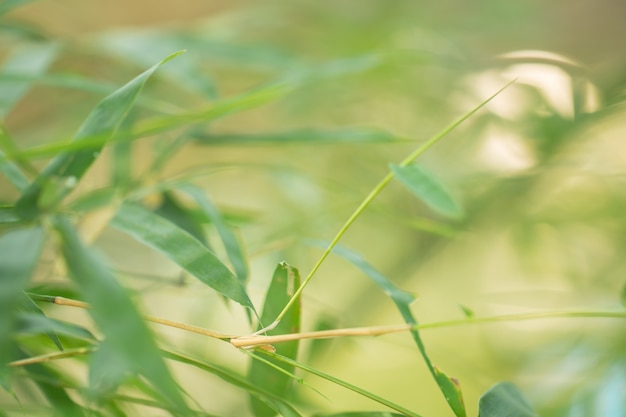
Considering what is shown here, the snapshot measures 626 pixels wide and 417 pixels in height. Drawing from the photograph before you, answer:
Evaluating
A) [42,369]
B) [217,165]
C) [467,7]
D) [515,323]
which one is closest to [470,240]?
[515,323]

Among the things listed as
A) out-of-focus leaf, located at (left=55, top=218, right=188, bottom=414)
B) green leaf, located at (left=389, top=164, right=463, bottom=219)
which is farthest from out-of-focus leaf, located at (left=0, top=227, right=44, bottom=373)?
green leaf, located at (left=389, top=164, right=463, bottom=219)

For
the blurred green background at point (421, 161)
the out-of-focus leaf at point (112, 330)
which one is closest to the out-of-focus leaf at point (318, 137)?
the blurred green background at point (421, 161)

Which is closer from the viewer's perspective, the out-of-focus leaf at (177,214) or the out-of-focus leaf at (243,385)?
the out-of-focus leaf at (243,385)

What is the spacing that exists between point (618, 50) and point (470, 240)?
391 millimetres

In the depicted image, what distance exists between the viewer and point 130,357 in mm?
184

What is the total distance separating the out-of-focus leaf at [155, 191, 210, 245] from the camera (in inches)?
15.7

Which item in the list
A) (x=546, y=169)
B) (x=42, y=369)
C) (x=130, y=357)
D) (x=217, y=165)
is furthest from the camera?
(x=546, y=169)

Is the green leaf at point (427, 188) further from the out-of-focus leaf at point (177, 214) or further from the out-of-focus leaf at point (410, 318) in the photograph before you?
the out-of-focus leaf at point (177, 214)

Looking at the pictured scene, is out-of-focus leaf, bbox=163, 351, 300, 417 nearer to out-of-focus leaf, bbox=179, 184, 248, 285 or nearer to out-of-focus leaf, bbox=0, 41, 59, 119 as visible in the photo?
out-of-focus leaf, bbox=179, 184, 248, 285

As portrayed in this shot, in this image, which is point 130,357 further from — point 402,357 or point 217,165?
point 402,357

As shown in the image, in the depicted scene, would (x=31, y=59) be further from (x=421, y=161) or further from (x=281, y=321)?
(x=421, y=161)

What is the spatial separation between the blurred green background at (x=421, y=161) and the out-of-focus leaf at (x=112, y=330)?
0.19m

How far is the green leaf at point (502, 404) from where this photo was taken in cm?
26

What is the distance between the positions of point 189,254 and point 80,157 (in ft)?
0.18
